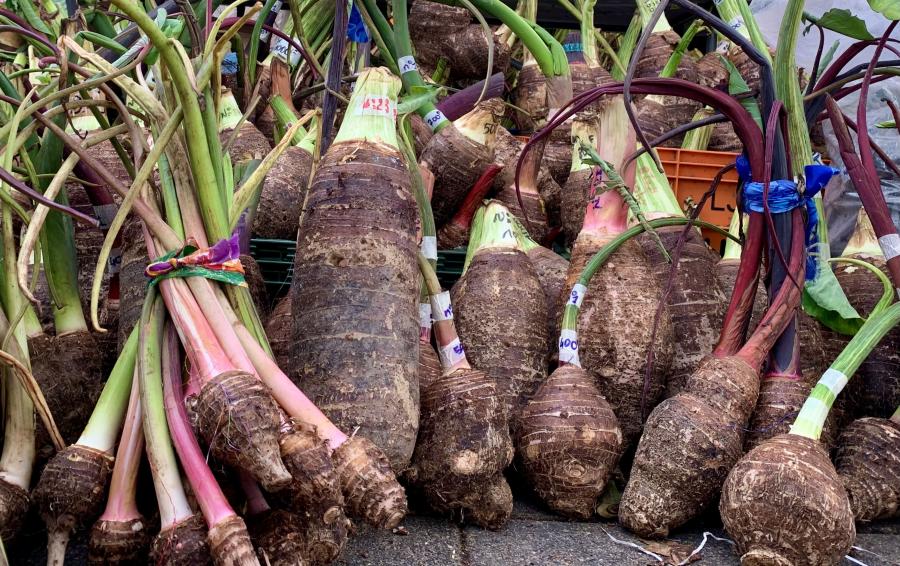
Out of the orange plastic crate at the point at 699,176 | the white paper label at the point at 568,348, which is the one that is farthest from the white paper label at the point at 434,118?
the white paper label at the point at 568,348

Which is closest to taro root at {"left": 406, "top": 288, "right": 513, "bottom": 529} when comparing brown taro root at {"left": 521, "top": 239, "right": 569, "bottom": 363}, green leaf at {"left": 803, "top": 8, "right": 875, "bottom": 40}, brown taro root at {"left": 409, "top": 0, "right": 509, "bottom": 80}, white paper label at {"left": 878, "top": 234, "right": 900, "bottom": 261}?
brown taro root at {"left": 521, "top": 239, "right": 569, "bottom": 363}

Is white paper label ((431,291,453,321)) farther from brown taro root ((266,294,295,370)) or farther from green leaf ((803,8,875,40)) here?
green leaf ((803,8,875,40))

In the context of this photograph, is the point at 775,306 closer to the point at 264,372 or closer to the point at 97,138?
the point at 264,372

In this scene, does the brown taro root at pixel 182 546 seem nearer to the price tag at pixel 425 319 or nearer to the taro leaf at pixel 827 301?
the price tag at pixel 425 319

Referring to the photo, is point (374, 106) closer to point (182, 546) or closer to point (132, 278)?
point (132, 278)

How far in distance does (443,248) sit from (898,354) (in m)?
1.20

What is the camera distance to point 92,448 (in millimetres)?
1345

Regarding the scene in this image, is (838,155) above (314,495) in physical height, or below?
above

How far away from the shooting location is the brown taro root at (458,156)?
95.2 inches

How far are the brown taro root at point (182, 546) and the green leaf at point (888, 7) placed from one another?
1414 mm

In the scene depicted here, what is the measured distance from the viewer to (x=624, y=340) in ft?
6.26

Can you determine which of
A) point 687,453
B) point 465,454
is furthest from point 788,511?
point 465,454

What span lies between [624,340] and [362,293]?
0.65 m

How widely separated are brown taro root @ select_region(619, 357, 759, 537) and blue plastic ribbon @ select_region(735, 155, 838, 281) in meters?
0.36
